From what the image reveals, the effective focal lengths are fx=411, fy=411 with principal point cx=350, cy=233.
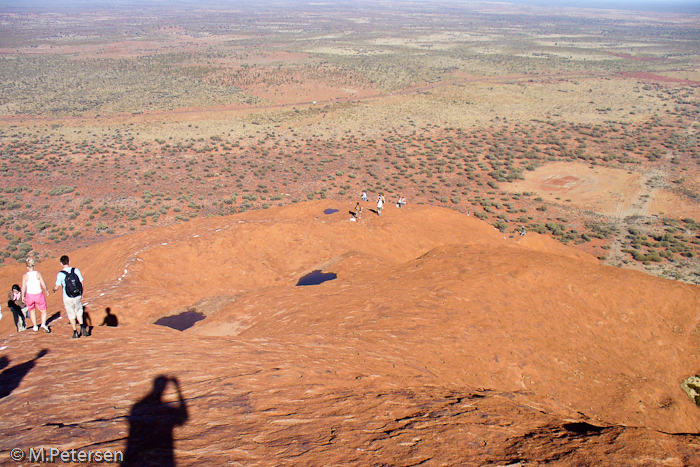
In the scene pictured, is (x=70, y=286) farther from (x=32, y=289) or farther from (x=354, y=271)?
(x=354, y=271)

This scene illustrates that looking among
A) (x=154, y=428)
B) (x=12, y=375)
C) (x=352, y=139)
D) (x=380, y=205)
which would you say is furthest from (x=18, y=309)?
(x=352, y=139)

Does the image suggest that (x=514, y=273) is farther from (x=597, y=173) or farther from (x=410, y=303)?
(x=597, y=173)

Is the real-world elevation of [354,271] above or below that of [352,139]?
below

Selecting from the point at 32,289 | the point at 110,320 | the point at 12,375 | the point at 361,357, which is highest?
the point at 32,289

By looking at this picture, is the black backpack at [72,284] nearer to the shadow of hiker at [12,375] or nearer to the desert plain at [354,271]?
the desert plain at [354,271]

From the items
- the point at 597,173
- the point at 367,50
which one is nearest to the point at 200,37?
the point at 367,50

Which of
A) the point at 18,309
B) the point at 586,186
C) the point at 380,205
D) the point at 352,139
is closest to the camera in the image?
the point at 18,309

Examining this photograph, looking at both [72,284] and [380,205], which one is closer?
[72,284]

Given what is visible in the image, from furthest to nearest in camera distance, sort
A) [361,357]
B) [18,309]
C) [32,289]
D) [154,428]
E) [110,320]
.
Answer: [110,320], [18,309], [361,357], [32,289], [154,428]
